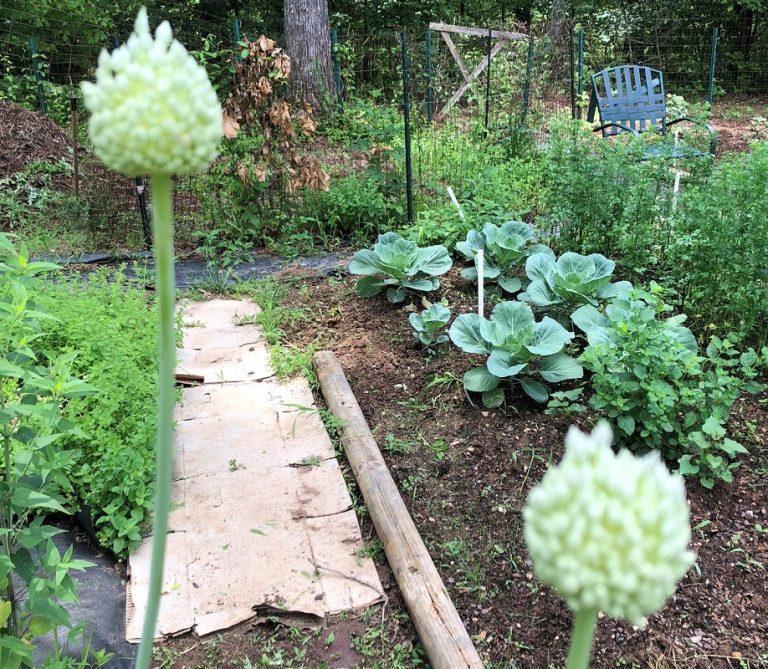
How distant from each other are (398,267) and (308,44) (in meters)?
6.35

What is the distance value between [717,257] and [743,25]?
1290 centimetres

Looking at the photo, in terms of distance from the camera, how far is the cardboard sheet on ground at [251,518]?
236cm

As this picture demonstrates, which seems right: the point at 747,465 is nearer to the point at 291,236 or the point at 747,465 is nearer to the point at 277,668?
the point at 277,668

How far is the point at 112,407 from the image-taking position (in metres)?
2.78

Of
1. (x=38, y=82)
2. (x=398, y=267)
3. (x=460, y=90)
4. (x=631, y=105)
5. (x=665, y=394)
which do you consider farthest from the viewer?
(x=38, y=82)

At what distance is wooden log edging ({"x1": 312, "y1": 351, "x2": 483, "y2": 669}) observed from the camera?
202 cm

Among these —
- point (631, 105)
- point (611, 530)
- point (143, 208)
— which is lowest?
point (143, 208)

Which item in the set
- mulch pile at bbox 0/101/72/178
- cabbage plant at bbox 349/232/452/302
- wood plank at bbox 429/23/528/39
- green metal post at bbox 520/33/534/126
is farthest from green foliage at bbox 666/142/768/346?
mulch pile at bbox 0/101/72/178

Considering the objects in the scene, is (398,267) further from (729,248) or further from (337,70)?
(337,70)

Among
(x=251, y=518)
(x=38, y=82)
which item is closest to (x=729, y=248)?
(x=251, y=518)

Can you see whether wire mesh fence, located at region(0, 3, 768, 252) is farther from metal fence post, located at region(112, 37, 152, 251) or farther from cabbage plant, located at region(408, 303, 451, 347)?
cabbage plant, located at region(408, 303, 451, 347)

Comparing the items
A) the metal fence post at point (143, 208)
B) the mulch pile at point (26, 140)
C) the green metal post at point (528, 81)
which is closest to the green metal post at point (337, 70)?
the green metal post at point (528, 81)

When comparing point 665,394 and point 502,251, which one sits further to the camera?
point 502,251

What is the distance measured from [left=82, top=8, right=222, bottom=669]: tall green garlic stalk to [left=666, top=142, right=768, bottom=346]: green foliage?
329 cm
